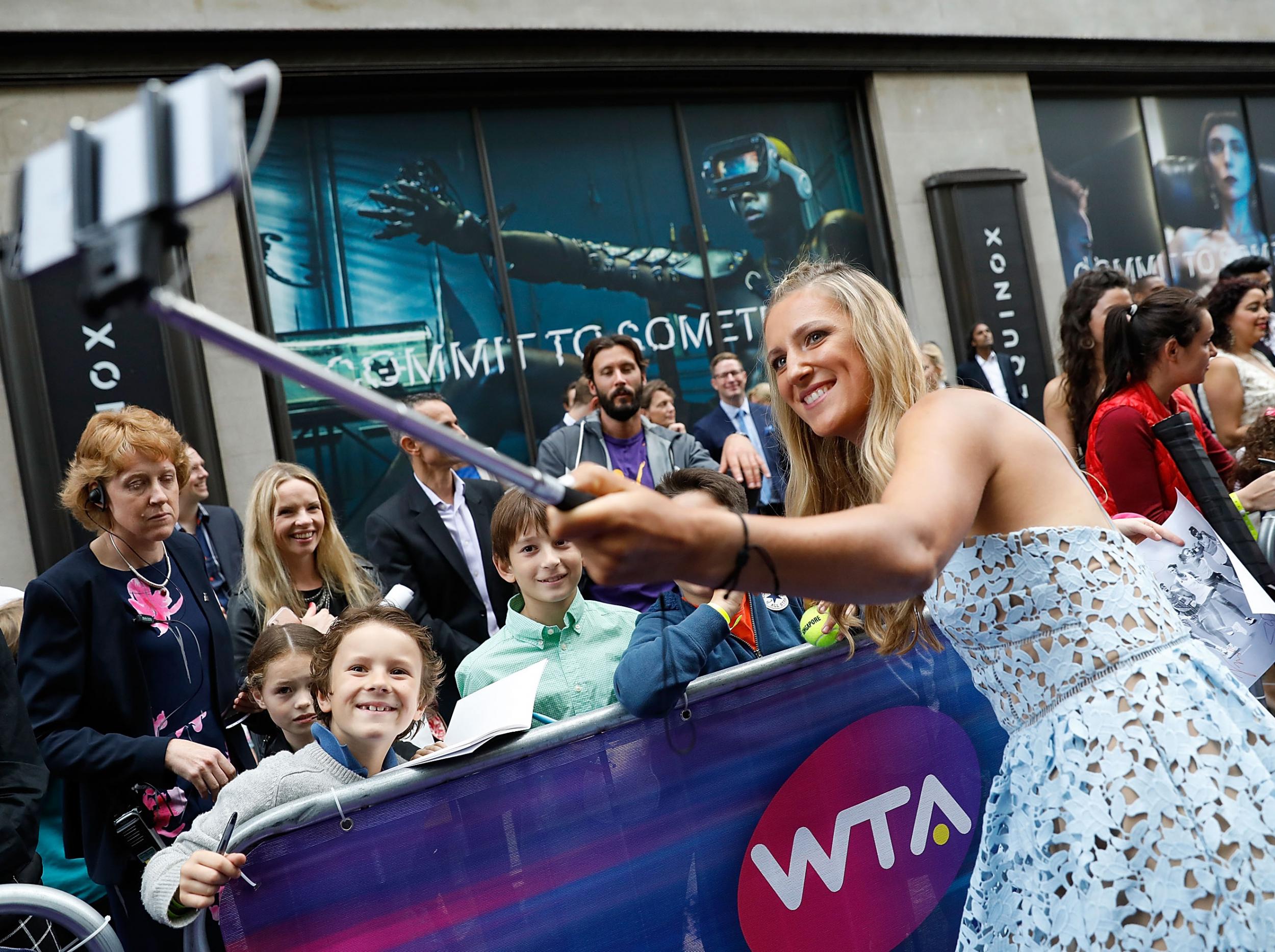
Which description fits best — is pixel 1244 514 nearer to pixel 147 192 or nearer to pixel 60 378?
pixel 147 192

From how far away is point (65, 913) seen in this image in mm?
2562

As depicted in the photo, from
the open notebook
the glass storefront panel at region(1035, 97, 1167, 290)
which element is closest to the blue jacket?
the open notebook

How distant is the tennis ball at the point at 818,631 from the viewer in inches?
125

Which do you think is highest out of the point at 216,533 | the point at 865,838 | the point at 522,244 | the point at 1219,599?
the point at 522,244

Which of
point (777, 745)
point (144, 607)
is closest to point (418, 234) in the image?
point (144, 607)

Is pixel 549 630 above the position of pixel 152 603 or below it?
below

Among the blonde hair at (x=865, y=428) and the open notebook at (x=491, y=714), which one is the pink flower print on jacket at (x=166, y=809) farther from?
the blonde hair at (x=865, y=428)

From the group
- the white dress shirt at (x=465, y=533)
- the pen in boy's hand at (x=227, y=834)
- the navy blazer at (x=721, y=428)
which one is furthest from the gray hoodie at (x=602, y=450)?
the pen in boy's hand at (x=227, y=834)

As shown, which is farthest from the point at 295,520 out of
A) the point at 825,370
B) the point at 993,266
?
the point at 993,266

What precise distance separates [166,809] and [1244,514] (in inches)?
159

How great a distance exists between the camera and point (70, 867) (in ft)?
13.3

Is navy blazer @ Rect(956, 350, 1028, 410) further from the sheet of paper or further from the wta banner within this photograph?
the wta banner

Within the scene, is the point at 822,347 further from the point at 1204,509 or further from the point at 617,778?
the point at 1204,509

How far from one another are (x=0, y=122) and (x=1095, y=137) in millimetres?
11376
